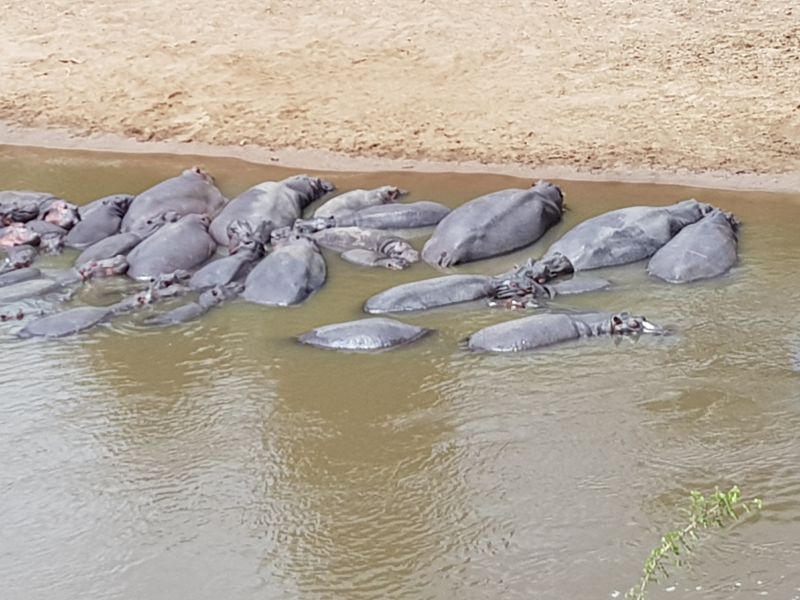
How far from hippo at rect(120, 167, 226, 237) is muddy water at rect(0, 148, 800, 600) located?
5.24ft

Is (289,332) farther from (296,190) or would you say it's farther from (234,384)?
(296,190)

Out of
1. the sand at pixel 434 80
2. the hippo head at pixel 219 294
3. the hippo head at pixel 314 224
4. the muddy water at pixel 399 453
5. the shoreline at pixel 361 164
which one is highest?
the sand at pixel 434 80

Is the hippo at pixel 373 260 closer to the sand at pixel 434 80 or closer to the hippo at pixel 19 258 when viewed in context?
the hippo at pixel 19 258

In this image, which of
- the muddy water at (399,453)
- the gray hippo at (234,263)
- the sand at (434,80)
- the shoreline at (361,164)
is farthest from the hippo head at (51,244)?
the sand at (434,80)

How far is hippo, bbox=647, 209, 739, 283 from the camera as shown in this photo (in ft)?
31.9

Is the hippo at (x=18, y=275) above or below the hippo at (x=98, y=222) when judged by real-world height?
below

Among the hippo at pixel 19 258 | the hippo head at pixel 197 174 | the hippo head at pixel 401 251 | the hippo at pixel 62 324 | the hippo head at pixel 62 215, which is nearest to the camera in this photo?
the hippo at pixel 62 324

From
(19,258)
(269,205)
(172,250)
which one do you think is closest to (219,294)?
(172,250)

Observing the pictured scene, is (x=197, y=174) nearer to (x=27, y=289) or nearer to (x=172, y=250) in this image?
(x=172, y=250)

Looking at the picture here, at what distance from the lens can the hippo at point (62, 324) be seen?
9.14 metres

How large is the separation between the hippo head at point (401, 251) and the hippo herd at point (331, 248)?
0.04 feet

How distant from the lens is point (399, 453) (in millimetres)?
7172

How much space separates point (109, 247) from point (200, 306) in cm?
162

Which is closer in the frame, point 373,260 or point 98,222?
point 373,260
